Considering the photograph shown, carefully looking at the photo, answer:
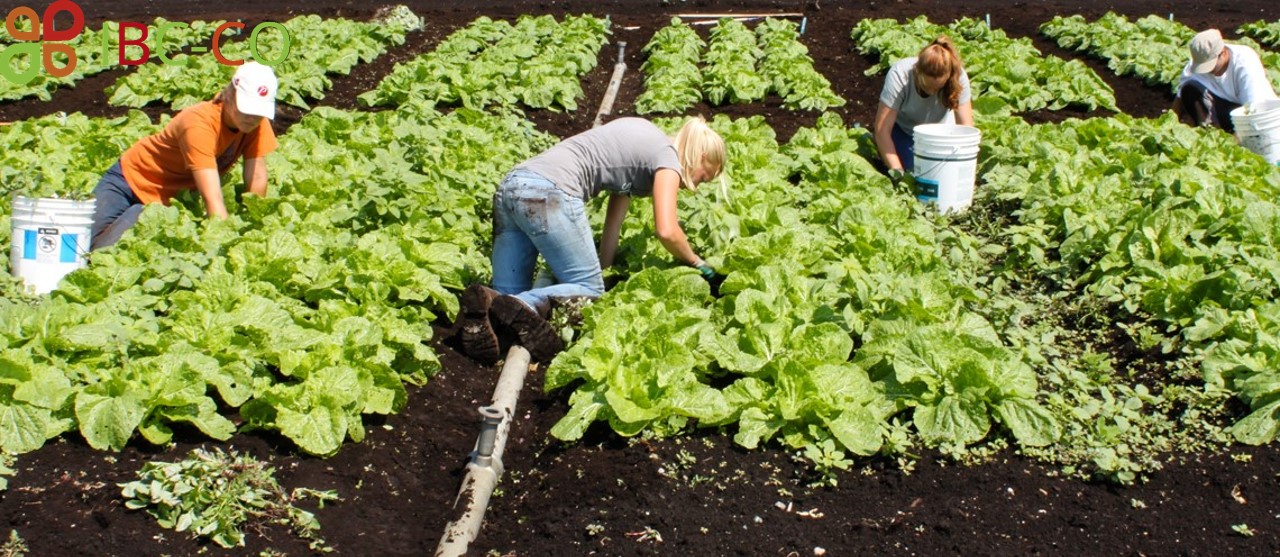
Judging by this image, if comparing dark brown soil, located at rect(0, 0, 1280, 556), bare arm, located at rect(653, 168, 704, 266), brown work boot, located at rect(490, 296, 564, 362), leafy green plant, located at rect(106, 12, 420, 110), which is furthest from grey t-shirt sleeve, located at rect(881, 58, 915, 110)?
leafy green plant, located at rect(106, 12, 420, 110)

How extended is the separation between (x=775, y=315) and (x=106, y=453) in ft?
8.69

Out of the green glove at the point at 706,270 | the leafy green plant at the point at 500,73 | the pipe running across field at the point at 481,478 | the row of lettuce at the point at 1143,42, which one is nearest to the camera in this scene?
the pipe running across field at the point at 481,478

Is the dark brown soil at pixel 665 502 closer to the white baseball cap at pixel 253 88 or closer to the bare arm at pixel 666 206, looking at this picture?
the bare arm at pixel 666 206

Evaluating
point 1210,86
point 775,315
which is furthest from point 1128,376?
point 1210,86

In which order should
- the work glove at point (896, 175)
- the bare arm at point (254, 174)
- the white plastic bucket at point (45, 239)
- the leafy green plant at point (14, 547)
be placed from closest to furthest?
the leafy green plant at point (14, 547) → the white plastic bucket at point (45, 239) → the bare arm at point (254, 174) → the work glove at point (896, 175)

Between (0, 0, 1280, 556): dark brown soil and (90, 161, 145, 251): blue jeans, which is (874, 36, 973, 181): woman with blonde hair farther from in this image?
(90, 161, 145, 251): blue jeans

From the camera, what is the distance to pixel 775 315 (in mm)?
5176

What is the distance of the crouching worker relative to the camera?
5504 mm

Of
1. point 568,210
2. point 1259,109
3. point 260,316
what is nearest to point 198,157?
point 260,316

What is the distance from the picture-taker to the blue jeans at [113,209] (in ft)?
20.0

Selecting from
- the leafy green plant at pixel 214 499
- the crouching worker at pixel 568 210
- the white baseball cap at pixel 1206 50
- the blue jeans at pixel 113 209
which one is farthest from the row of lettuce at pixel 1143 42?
the leafy green plant at pixel 214 499

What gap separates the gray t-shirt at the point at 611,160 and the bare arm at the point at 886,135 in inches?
99.3

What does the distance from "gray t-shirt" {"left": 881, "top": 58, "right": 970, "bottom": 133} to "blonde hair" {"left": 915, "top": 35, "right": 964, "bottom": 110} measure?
9cm

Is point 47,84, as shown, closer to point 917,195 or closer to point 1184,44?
point 917,195
